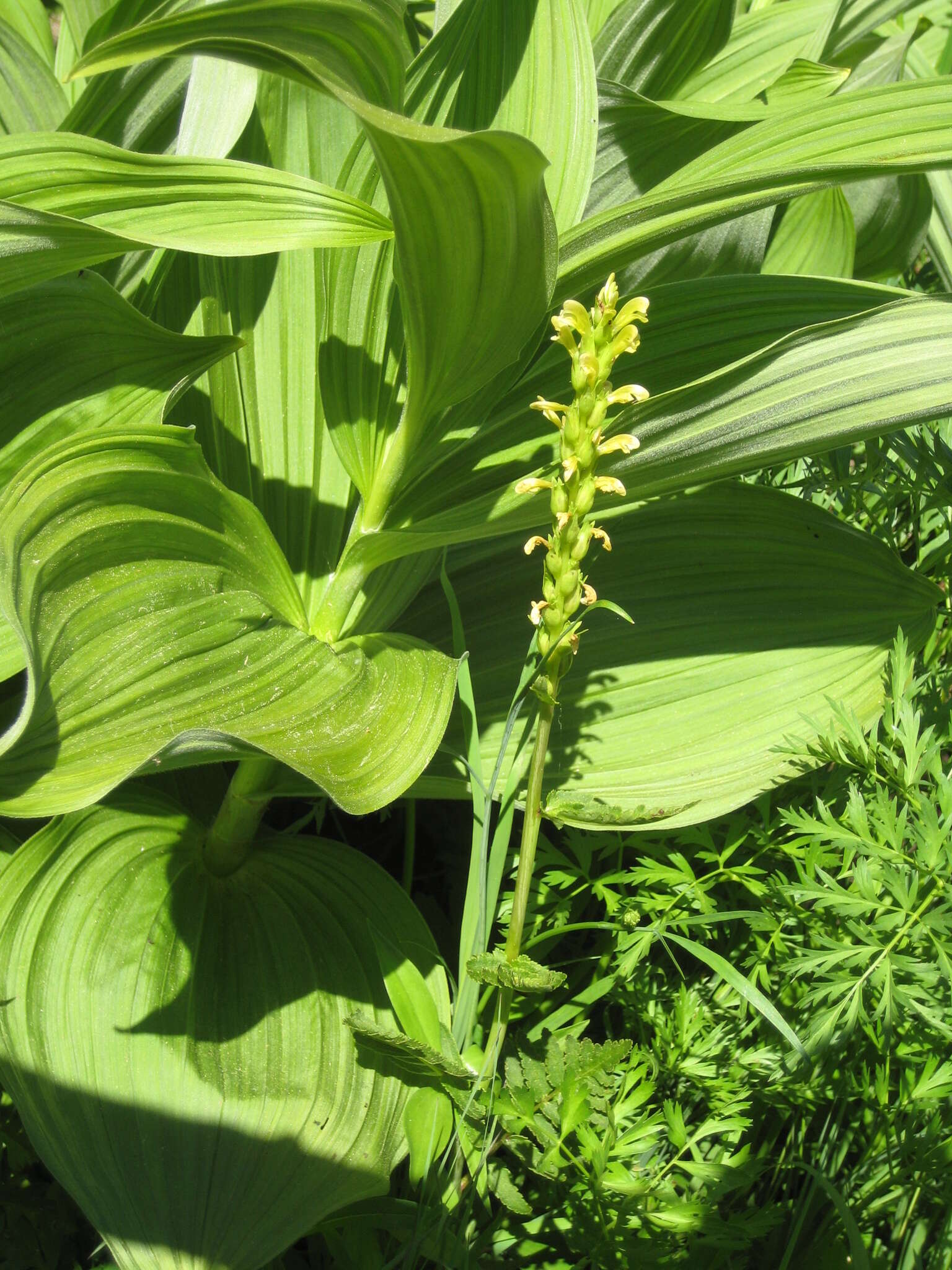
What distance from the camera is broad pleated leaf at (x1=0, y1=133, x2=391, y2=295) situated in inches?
44.6

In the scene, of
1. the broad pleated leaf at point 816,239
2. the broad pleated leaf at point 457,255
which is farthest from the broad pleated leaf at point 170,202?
the broad pleated leaf at point 816,239

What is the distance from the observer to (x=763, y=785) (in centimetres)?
138

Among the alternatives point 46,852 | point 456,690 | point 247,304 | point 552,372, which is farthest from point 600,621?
point 46,852

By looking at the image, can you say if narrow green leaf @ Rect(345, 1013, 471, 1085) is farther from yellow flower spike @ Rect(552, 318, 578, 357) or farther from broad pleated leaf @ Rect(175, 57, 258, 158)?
broad pleated leaf @ Rect(175, 57, 258, 158)

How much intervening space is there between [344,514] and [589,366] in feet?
2.03

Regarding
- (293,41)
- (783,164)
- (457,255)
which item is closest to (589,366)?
(457,255)

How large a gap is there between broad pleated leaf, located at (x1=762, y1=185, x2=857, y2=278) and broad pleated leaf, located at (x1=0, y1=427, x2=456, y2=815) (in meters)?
1.16

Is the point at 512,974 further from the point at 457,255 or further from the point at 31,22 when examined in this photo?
the point at 31,22

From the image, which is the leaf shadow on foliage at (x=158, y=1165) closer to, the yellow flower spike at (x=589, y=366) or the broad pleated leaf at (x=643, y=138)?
the yellow flower spike at (x=589, y=366)

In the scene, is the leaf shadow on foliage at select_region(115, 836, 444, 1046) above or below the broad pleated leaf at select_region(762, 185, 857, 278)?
below

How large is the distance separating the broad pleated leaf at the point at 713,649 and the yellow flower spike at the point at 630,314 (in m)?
0.40

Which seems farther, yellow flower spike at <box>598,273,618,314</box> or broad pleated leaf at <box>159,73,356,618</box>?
broad pleated leaf at <box>159,73,356,618</box>

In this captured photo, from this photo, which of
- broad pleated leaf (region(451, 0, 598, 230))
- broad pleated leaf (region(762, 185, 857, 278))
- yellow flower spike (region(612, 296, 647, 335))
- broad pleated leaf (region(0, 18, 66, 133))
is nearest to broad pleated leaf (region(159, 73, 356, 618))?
broad pleated leaf (region(451, 0, 598, 230))

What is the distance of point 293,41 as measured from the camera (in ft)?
3.59
